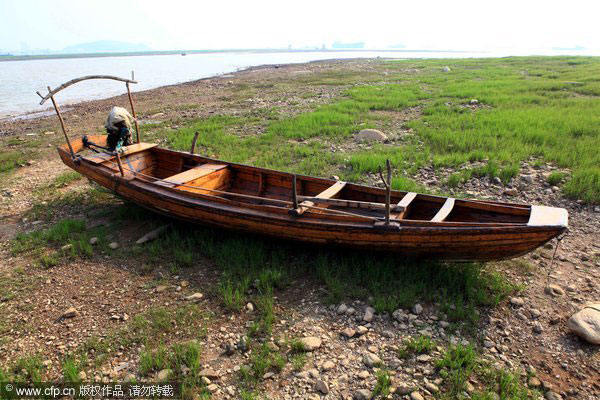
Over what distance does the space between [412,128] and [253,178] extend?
8.12 m

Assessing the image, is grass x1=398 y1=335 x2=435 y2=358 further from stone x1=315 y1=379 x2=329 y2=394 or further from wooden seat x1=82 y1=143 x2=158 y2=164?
wooden seat x1=82 y1=143 x2=158 y2=164

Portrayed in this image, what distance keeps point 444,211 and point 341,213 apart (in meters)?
1.60

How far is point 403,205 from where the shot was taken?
18.9 feet

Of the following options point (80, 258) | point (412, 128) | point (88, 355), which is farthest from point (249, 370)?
point (412, 128)

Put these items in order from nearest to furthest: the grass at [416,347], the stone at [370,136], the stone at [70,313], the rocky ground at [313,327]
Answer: the rocky ground at [313,327] → the grass at [416,347] → the stone at [70,313] → the stone at [370,136]

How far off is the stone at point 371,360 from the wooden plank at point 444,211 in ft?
7.03

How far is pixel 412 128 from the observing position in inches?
542

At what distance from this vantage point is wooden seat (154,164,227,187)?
7119 mm

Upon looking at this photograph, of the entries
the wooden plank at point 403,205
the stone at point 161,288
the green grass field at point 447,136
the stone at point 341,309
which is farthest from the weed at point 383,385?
the green grass field at point 447,136

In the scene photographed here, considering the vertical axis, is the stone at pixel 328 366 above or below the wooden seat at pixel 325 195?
below

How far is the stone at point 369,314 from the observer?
16.1 ft

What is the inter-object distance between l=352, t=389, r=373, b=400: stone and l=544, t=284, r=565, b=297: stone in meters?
3.32

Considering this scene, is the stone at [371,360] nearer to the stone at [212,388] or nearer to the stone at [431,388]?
the stone at [431,388]

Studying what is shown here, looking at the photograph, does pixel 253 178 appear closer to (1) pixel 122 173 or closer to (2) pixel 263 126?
(1) pixel 122 173
